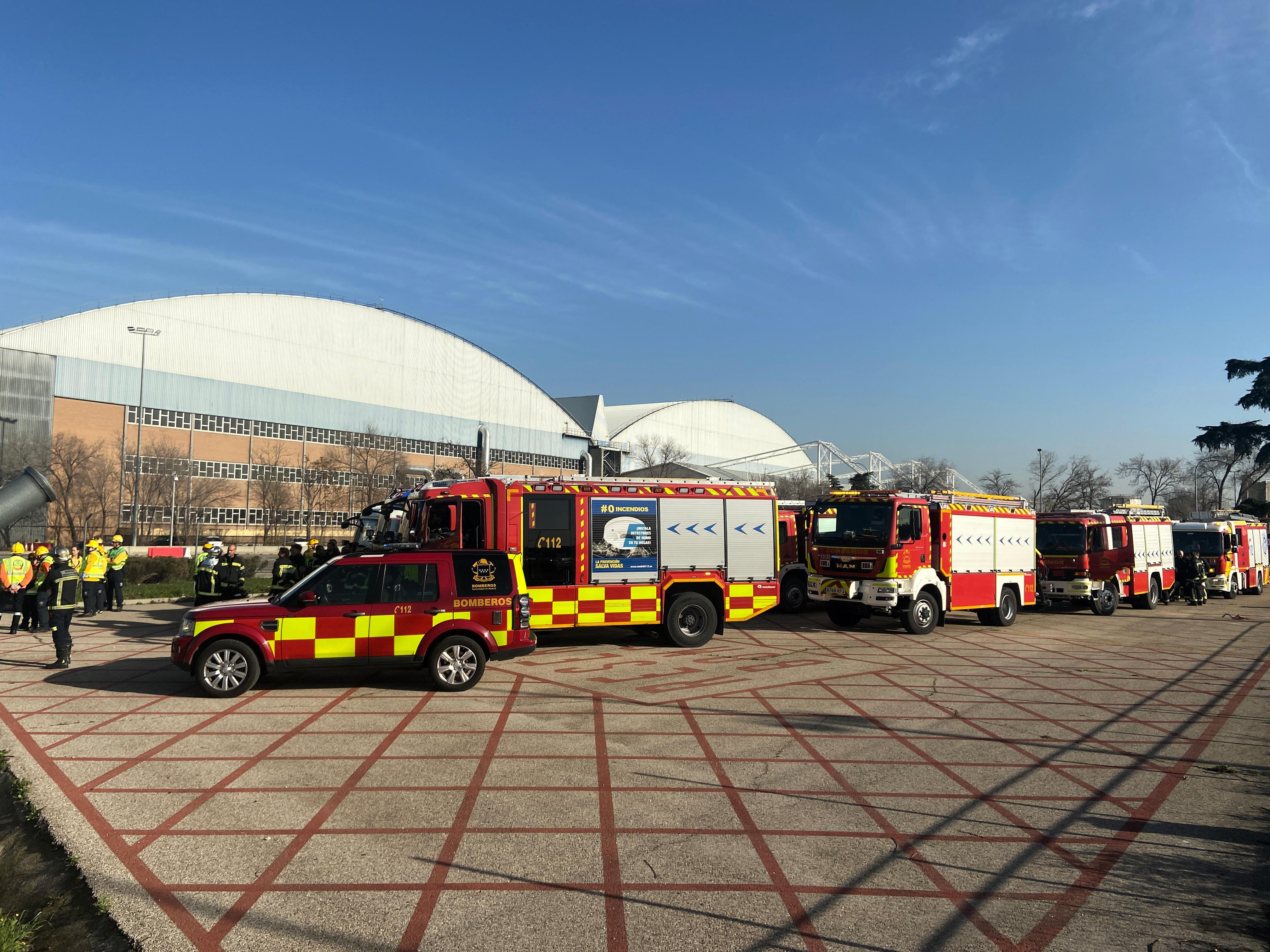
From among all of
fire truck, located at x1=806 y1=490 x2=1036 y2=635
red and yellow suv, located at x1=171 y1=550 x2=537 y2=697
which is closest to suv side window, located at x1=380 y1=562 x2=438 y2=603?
red and yellow suv, located at x1=171 y1=550 x2=537 y2=697

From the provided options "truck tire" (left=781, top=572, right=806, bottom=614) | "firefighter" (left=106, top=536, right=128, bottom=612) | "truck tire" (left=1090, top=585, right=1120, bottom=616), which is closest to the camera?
"firefighter" (left=106, top=536, right=128, bottom=612)

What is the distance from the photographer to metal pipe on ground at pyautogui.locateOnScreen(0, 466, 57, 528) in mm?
18938

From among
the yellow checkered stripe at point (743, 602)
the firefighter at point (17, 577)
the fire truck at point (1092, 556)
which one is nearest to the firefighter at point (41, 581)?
the firefighter at point (17, 577)

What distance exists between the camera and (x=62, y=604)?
11227mm

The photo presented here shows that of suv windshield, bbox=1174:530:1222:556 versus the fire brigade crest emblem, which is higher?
suv windshield, bbox=1174:530:1222:556

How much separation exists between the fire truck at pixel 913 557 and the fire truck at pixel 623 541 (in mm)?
2295

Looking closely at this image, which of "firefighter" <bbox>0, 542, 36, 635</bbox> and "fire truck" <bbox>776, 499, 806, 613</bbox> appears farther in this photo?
"fire truck" <bbox>776, 499, 806, 613</bbox>

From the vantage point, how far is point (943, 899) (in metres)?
4.79

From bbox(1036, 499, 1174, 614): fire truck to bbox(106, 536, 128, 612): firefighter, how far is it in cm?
2281

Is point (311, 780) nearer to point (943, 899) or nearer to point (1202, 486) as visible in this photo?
point (943, 899)

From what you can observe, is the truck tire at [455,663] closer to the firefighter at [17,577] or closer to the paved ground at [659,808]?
the paved ground at [659,808]

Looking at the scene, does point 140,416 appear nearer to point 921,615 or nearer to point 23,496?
point 23,496

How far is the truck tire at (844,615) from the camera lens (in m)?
17.5

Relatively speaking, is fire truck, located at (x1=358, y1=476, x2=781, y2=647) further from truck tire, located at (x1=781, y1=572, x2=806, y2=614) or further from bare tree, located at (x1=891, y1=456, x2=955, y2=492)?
bare tree, located at (x1=891, y1=456, x2=955, y2=492)
